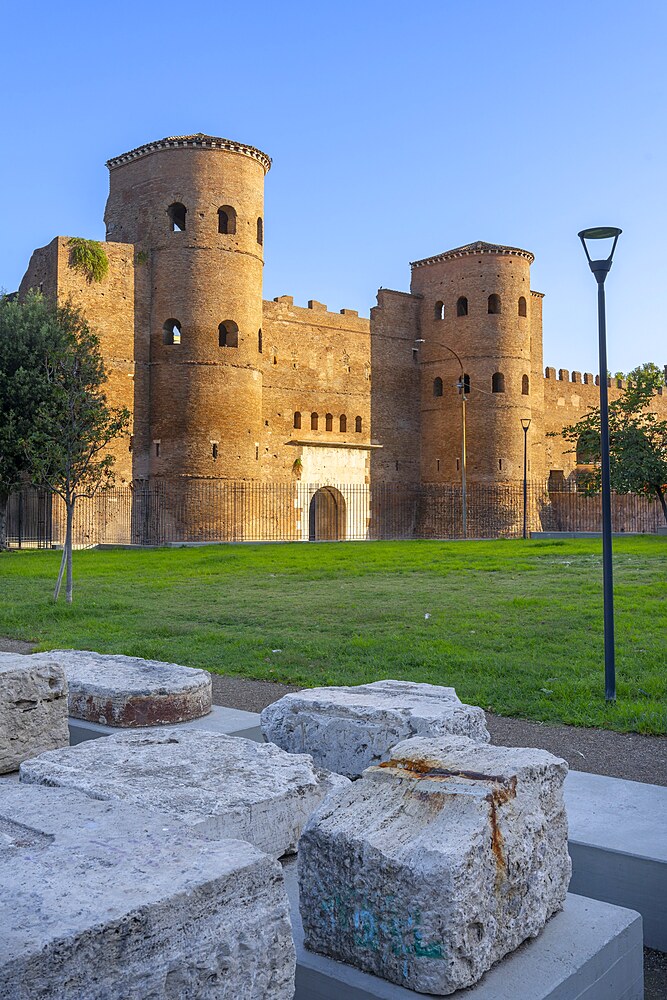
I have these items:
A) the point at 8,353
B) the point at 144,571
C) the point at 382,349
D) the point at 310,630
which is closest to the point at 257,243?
the point at 382,349

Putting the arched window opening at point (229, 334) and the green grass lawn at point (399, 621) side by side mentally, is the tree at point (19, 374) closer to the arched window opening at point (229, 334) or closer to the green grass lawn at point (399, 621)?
the green grass lawn at point (399, 621)

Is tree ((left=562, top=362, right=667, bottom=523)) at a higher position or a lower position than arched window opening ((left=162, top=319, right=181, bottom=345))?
lower

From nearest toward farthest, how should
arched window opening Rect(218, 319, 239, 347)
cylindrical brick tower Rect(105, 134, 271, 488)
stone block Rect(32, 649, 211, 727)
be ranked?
stone block Rect(32, 649, 211, 727) < cylindrical brick tower Rect(105, 134, 271, 488) < arched window opening Rect(218, 319, 239, 347)

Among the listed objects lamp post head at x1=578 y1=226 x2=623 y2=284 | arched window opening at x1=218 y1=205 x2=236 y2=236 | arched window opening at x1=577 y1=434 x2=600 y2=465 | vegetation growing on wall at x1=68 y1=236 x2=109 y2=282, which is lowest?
lamp post head at x1=578 y1=226 x2=623 y2=284

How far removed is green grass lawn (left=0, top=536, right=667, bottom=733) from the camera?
24.2 feet

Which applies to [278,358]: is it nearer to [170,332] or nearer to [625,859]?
[170,332]

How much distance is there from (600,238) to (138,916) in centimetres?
624

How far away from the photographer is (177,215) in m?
31.3

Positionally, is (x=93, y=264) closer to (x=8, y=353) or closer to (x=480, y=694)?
(x=8, y=353)

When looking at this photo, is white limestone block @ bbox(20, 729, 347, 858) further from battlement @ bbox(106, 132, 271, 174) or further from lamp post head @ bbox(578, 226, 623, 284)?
battlement @ bbox(106, 132, 271, 174)

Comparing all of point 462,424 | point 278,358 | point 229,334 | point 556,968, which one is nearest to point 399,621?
point 556,968

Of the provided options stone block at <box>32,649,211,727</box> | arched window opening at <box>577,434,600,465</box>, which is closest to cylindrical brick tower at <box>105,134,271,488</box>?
arched window opening at <box>577,434,600,465</box>

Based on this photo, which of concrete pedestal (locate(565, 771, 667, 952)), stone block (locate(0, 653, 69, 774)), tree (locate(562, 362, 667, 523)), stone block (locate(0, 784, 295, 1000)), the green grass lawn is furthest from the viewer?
tree (locate(562, 362, 667, 523))

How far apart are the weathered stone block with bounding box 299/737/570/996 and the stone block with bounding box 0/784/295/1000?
0.32m
